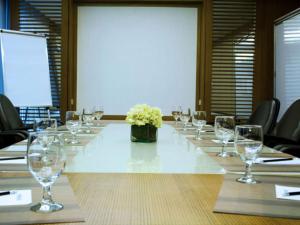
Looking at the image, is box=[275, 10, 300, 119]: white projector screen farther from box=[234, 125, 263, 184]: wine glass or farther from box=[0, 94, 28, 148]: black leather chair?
box=[234, 125, 263, 184]: wine glass

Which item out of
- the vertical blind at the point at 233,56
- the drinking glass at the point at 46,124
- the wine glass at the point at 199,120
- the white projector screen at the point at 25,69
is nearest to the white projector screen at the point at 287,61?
the vertical blind at the point at 233,56

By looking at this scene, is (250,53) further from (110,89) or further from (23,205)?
(23,205)

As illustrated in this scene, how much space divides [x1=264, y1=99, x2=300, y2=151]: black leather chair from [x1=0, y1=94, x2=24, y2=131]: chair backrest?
211 cm

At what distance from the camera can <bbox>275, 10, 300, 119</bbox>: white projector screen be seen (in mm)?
4484

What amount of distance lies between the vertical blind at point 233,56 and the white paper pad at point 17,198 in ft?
13.9

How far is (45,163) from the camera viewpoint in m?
0.94

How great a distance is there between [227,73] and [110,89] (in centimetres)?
152

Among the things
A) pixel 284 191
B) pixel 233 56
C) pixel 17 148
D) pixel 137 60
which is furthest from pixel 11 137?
pixel 233 56

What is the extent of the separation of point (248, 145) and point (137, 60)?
4178 mm

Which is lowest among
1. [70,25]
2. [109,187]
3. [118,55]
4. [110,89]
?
[109,187]

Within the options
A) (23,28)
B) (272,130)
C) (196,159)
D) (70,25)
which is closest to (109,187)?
(196,159)

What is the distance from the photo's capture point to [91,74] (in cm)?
538

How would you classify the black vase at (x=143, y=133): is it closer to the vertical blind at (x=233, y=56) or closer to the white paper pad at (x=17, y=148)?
the white paper pad at (x=17, y=148)

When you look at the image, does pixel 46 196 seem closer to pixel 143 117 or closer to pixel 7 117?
pixel 143 117
